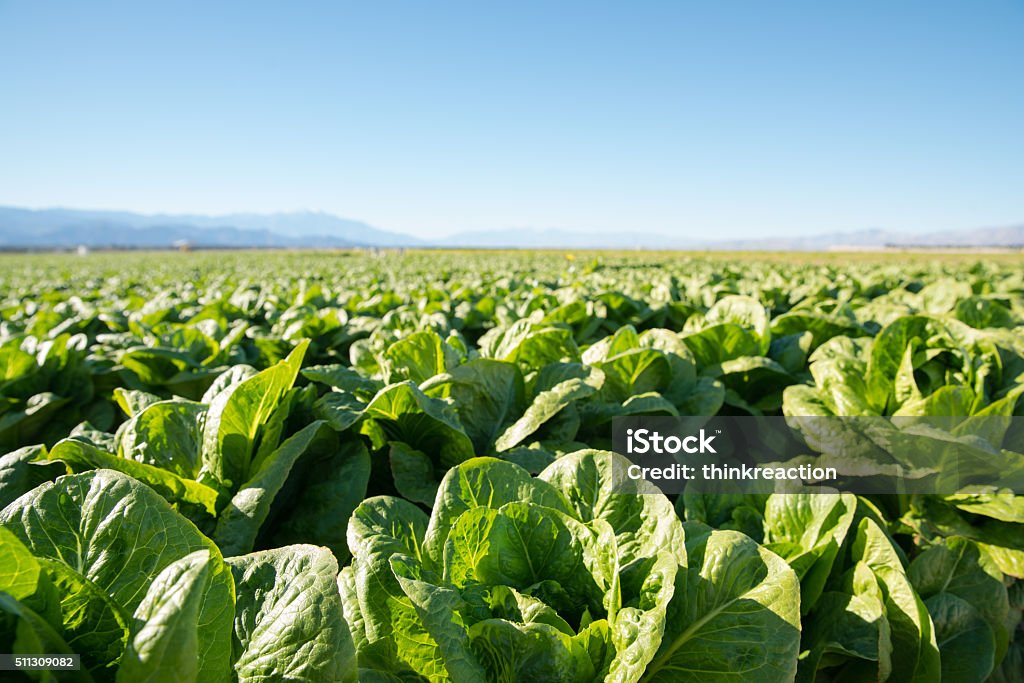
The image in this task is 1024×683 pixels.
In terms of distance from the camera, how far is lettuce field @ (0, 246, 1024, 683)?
98 cm

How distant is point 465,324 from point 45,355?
2811 mm

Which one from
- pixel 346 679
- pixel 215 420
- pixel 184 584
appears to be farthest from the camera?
pixel 215 420

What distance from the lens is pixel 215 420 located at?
1733 mm

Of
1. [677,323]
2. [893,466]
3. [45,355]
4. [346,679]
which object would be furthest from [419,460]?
[677,323]

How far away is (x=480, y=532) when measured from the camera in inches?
47.9

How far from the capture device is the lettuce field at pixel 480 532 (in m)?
0.98

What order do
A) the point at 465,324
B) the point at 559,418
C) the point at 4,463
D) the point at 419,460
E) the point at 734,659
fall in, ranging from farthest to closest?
the point at 465,324, the point at 559,418, the point at 419,460, the point at 4,463, the point at 734,659

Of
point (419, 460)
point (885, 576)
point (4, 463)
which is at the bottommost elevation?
point (885, 576)

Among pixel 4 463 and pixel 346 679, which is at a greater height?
pixel 4 463

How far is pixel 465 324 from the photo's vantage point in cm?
482

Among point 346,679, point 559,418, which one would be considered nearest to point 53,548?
point 346,679

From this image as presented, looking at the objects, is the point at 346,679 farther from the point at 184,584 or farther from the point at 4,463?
the point at 4,463

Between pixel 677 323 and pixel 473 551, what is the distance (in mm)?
4269

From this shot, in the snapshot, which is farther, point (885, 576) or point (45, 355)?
point (45, 355)
